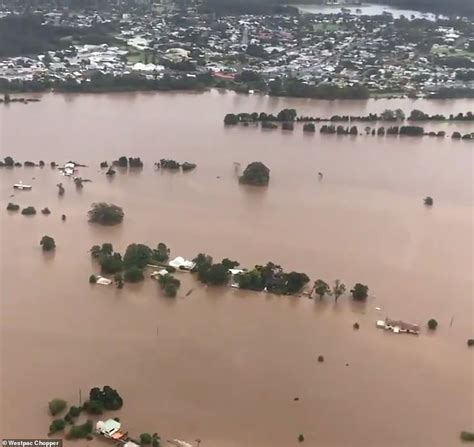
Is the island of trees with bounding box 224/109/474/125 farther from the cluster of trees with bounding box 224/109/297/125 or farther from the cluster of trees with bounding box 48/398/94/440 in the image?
the cluster of trees with bounding box 48/398/94/440

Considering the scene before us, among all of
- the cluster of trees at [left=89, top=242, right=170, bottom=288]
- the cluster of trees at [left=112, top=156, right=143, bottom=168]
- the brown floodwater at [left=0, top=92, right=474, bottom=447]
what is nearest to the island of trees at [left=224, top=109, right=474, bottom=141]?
the brown floodwater at [left=0, top=92, right=474, bottom=447]

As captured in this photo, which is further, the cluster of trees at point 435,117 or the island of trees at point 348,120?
the cluster of trees at point 435,117

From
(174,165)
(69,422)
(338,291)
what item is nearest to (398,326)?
(338,291)

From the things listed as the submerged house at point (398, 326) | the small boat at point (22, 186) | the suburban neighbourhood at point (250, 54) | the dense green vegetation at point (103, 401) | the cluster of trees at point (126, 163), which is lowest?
the dense green vegetation at point (103, 401)

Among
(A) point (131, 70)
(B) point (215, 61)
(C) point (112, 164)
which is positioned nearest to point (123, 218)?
(C) point (112, 164)

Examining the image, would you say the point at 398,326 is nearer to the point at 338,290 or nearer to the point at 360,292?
the point at 360,292

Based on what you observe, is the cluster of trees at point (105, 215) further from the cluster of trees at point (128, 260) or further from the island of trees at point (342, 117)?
the island of trees at point (342, 117)

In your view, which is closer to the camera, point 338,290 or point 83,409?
point 83,409

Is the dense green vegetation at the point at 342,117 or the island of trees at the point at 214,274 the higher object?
the dense green vegetation at the point at 342,117

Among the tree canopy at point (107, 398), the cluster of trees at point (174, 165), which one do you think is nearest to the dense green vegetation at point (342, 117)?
the cluster of trees at point (174, 165)
